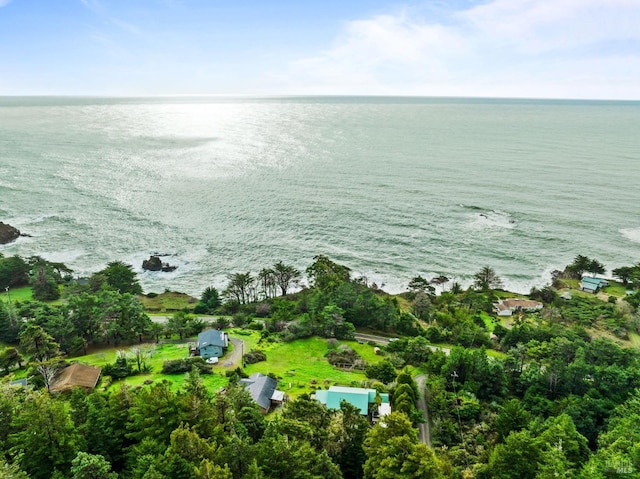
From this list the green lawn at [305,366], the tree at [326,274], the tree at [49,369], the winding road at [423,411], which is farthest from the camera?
the tree at [326,274]

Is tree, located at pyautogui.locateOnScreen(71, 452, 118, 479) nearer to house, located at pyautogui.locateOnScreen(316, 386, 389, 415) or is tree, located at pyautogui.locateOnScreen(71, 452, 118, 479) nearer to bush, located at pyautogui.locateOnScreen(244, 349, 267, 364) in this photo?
house, located at pyautogui.locateOnScreen(316, 386, 389, 415)

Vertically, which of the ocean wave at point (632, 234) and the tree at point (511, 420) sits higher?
the ocean wave at point (632, 234)

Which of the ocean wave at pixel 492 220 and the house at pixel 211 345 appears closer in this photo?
the house at pixel 211 345

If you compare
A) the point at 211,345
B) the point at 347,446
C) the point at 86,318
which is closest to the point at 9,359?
the point at 86,318

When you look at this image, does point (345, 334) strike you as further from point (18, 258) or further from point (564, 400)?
point (18, 258)

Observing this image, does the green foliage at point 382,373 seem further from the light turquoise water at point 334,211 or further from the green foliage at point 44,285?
the green foliage at point 44,285

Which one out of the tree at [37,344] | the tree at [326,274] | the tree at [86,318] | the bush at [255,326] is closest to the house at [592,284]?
the tree at [326,274]

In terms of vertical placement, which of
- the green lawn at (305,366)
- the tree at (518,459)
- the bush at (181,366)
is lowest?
the green lawn at (305,366)
